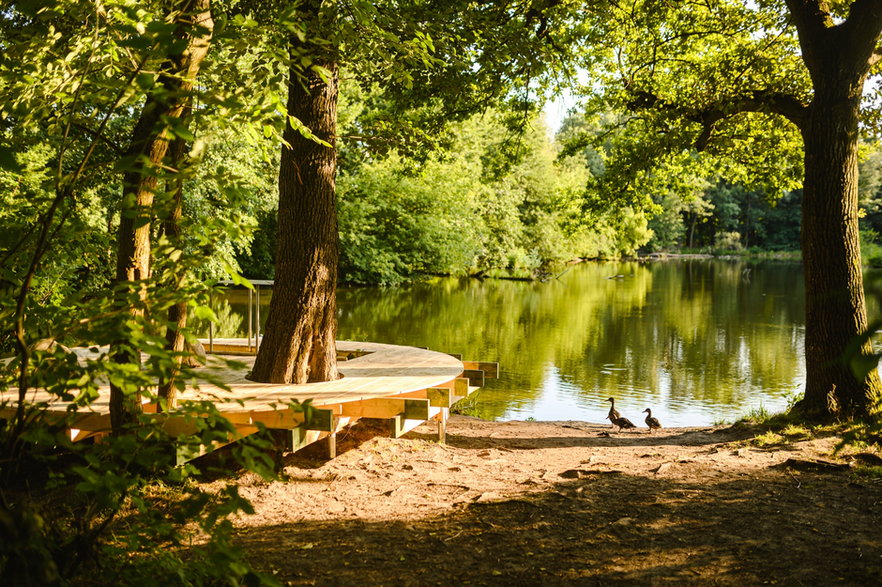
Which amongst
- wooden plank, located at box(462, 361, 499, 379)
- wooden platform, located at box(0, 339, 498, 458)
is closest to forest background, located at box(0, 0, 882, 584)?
wooden platform, located at box(0, 339, 498, 458)

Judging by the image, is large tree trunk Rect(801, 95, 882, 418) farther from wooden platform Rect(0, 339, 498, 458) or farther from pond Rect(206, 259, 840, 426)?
pond Rect(206, 259, 840, 426)

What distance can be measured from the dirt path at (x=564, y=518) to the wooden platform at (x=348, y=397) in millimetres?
487

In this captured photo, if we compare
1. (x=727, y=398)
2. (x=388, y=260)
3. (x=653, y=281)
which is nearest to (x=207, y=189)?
(x=388, y=260)

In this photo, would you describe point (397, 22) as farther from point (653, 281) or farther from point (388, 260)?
point (653, 281)

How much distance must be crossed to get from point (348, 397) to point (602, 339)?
14255 millimetres

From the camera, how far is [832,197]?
7410mm

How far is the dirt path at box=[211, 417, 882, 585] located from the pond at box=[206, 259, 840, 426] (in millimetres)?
5156

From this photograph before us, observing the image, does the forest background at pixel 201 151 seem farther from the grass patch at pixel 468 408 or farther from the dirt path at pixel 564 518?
the grass patch at pixel 468 408

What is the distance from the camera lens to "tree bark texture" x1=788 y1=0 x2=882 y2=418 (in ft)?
23.8

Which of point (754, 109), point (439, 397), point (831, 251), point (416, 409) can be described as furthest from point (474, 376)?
point (754, 109)

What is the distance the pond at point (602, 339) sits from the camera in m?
12.6

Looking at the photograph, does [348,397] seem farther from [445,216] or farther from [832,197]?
[445,216]

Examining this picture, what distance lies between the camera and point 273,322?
21.6ft

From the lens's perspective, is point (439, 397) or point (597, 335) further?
point (597, 335)
